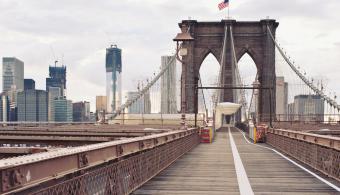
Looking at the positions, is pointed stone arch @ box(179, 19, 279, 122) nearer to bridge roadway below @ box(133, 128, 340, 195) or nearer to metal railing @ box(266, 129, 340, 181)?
metal railing @ box(266, 129, 340, 181)

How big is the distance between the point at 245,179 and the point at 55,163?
796 centimetres

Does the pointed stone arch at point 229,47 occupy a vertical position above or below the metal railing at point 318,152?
above

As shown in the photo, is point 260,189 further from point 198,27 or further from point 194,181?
point 198,27

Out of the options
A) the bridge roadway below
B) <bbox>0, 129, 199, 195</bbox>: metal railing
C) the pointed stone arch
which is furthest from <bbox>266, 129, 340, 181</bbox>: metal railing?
Result: the pointed stone arch

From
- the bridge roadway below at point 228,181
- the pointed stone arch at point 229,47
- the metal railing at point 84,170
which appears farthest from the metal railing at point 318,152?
the pointed stone arch at point 229,47

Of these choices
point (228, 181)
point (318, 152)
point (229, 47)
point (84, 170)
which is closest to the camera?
point (84, 170)

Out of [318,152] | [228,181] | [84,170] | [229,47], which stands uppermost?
[229,47]

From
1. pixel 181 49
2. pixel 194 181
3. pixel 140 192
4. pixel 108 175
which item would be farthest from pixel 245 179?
pixel 181 49

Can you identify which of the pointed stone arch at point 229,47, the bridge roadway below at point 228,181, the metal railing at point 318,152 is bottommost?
the bridge roadway below at point 228,181

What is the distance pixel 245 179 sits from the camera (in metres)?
13.1

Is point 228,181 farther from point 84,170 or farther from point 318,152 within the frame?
point 84,170

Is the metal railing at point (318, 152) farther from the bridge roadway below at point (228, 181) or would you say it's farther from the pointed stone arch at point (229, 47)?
the pointed stone arch at point (229, 47)

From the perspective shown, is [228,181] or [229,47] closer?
[228,181]

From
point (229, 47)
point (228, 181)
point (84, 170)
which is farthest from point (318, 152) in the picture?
point (229, 47)
